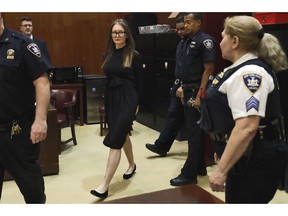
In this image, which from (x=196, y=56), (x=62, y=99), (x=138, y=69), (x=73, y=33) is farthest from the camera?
(x=73, y=33)

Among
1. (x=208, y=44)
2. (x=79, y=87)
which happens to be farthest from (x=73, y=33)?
(x=208, y=44)

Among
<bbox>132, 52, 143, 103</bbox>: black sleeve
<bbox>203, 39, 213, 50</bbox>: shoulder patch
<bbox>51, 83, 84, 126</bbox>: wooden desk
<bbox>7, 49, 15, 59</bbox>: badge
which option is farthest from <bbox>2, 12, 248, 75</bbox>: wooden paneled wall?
<bbox>7, 49, 15, 59</bbox>: badge

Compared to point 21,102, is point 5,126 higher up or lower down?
lower down

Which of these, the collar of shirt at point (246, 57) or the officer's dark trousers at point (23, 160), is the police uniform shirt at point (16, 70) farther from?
the collar of shirt at point (246, 57)

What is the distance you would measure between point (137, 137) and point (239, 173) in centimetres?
330

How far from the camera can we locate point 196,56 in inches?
127

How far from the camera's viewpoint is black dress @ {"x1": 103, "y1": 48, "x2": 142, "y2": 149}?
3006mm

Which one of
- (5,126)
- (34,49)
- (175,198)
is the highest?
(34,49)

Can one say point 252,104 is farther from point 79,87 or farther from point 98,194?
point 79,87

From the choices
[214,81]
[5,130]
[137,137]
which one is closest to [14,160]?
[5,130]

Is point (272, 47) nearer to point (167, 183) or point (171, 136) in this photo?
point (167, 183)

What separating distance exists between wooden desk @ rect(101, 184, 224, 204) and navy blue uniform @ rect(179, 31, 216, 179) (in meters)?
1.50

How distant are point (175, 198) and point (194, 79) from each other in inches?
70.4

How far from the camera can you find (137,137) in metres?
4.96
